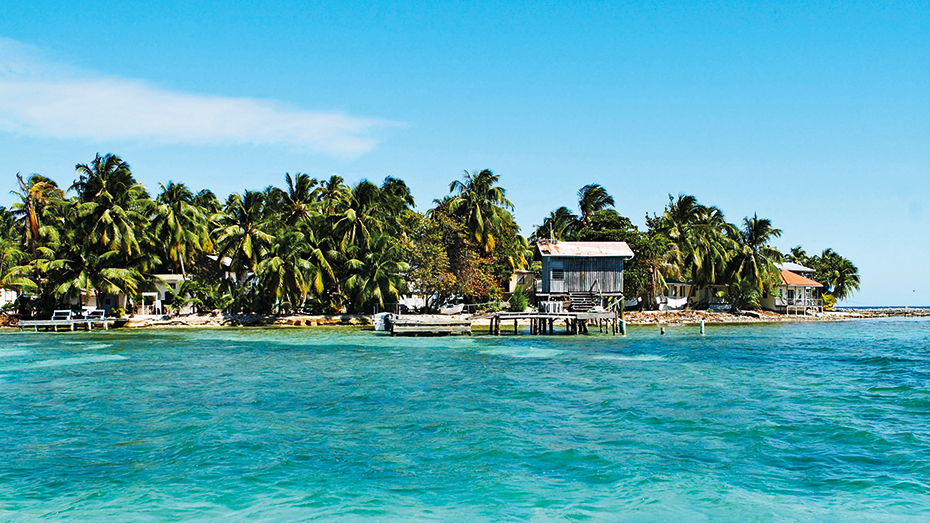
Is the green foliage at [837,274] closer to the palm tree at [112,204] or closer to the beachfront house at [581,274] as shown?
the beachfront house at [581,274]

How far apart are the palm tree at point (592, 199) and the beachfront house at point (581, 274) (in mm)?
17184

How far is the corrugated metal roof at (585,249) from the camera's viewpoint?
4372cm

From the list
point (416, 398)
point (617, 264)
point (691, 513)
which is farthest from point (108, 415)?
point (617, 264)

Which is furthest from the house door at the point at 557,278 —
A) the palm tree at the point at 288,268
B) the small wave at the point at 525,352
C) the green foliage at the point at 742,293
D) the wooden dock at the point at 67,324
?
the wooden dock at the point at 67,324

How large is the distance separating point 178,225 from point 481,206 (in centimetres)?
2117

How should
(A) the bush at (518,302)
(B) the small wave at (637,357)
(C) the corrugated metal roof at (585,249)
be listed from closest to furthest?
(B) the small wave at (637,357)
(C) the corrugated metal roof at (585,249)
(A) the bush at (518,302)

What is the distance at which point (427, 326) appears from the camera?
40344 millimetres

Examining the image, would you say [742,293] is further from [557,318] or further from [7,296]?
[7,296]

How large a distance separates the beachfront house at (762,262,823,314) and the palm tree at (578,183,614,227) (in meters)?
16.7

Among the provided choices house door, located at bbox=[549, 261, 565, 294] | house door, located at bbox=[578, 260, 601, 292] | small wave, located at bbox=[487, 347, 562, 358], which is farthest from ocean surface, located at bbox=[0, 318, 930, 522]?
house door, located at bbox=[578, 260, 601, 292]

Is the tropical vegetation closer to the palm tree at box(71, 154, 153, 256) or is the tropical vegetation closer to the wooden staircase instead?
the palm tree at box(71, 154, 153, 256)

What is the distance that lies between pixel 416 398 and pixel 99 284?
3769 centimetres

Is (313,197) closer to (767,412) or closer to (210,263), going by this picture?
(210,263)

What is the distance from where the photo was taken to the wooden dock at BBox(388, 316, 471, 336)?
132 ft
